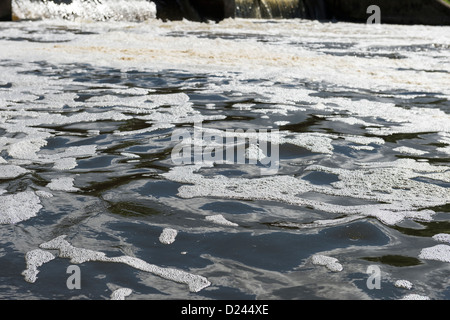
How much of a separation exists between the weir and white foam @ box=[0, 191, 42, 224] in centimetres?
1132

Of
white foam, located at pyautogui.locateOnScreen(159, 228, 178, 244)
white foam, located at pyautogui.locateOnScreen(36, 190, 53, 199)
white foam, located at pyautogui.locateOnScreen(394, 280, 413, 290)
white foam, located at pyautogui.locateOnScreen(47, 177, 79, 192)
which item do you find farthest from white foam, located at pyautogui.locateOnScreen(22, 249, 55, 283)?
white foam, located at pyautogui.locateOnScreen(394, 280, 413, 290)

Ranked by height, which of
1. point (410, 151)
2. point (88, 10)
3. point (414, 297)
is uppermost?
point (88, 10)

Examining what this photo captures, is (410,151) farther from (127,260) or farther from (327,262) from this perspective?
(127,260)

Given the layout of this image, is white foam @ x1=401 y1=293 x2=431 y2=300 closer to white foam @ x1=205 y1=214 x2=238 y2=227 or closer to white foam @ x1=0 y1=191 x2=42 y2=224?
white foam @ x1=205 y1=214 x2=238 y2=227

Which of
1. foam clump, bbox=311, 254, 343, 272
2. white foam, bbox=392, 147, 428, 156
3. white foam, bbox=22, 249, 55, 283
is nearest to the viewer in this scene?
white foam, bbox=22, 249, 55, 283

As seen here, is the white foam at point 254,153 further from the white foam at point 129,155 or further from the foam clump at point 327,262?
the foam clump at point 327,262

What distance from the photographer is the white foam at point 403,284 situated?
2229 millimetres

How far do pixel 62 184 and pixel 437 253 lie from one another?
184 centimetres

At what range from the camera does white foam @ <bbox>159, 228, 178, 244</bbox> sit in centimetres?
260

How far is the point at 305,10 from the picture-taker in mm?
18938

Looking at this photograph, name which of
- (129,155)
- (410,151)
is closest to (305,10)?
(410,151)

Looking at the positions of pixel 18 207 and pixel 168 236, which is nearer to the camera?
pixel 168 236

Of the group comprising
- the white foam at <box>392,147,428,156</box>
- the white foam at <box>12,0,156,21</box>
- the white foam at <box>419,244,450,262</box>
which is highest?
the white foam at <box>12,0,156,21</box>
